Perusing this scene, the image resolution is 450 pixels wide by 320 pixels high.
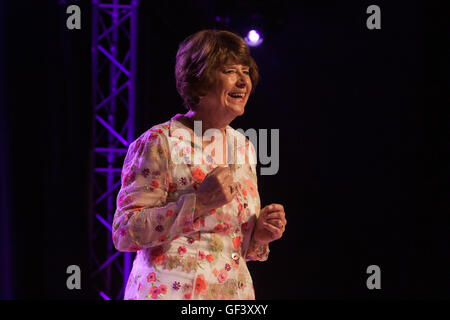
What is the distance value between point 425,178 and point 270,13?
71.7 inches

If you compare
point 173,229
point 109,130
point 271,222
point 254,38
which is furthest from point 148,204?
point 254,38

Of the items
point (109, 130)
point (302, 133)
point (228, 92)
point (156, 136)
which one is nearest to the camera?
point (156, 136)

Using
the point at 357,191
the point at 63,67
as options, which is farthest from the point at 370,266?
the point at 63,67

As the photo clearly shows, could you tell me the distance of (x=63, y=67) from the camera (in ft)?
8.36

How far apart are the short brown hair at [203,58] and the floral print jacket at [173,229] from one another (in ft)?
0.47

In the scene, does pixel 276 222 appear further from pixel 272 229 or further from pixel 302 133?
pixel 302 133

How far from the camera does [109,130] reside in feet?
9.58

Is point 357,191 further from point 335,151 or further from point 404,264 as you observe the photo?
point 404,264

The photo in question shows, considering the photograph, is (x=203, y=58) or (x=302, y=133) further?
(x=302, y=133)

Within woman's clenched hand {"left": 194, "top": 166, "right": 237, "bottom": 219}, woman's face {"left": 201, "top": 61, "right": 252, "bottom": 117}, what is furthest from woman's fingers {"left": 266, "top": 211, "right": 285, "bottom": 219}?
woman's face {"left": 201, "top": 61, "right": 252, "bottom": 117}

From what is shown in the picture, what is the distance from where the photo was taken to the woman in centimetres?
126

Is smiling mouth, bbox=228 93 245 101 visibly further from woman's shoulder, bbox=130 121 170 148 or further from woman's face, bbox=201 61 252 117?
woman's shoulder, bbox=130 121 170 148

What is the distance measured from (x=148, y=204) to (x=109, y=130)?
1.75 meters

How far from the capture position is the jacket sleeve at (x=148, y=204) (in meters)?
1.24
